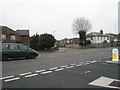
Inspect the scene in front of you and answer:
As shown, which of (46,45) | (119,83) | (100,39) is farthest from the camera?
(100,39)

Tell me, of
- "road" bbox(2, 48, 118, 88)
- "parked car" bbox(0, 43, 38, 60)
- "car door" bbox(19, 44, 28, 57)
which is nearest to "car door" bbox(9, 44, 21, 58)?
"parked car" bbox(0, 43, 38, 60)

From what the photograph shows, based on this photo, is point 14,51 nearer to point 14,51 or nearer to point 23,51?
point 14,51

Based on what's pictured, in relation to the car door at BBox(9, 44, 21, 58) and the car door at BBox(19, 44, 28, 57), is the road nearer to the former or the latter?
the car door at BBox(9, 44, 21, 58)

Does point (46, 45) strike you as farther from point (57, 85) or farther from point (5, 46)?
point (57, 85)

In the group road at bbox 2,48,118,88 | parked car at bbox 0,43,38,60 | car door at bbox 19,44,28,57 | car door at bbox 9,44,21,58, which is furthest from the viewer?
car door at bbox 19,44,28,57

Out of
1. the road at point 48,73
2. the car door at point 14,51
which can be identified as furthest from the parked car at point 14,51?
the road at point 48,73

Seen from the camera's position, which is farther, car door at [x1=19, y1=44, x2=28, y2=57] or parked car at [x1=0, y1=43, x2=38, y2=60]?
car door at [x1=19, y1=44, x2=28, y2=57]

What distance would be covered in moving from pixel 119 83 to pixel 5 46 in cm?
1156

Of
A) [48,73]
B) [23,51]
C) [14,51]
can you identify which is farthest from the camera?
[23,51]

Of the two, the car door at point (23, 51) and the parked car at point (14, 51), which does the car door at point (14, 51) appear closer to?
the parked car at point (14, 51)

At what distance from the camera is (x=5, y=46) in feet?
46.4

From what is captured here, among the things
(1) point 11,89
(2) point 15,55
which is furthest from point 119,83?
(2) point 15,55

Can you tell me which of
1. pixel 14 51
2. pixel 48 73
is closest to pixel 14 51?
pixel 14 51

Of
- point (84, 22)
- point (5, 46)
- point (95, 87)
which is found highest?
point (84, 22)
